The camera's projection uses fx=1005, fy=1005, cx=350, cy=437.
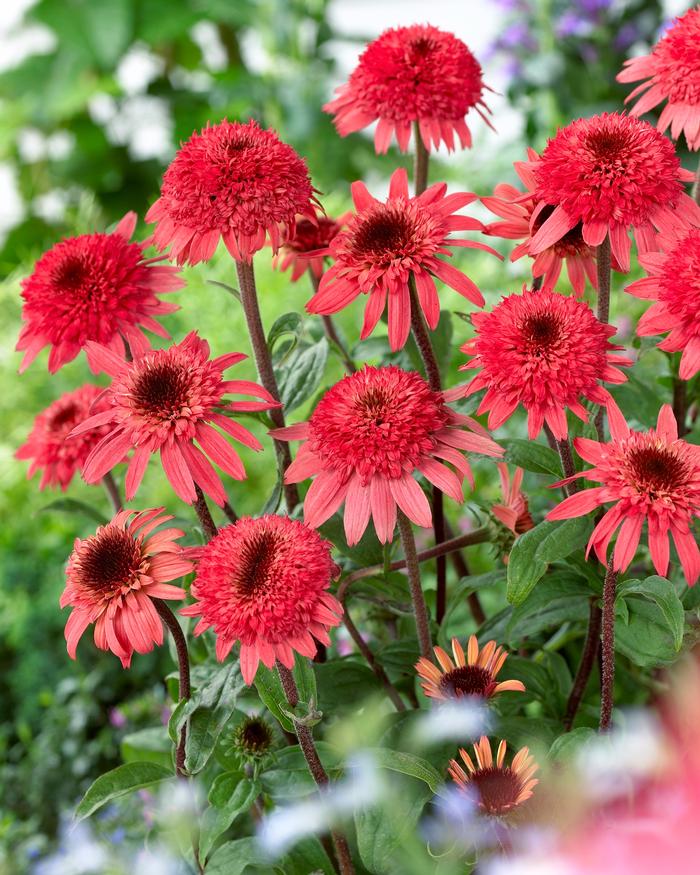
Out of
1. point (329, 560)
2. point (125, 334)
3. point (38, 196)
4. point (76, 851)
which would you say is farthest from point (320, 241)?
point (38, 196)

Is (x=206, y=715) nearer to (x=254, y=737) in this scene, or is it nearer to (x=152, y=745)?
(x=254, y=737)

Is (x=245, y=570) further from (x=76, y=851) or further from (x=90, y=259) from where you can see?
(x=76, y=851)

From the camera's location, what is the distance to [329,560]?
451 millimetres

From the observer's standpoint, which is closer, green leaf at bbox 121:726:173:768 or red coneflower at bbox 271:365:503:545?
red coneflower at bbox 271:365:503:545

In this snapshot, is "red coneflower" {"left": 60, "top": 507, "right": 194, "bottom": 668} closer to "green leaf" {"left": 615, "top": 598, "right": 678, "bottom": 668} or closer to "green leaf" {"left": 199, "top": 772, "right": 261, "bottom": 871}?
"green leaf" {"left": 199, "top": 772, "right": 261, "bottom": 871}

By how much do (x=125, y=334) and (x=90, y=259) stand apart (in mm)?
46

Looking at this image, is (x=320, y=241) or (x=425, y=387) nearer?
(x=425, y=387)

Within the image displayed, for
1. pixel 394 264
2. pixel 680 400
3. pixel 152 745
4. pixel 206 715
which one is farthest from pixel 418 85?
pixel 152 745

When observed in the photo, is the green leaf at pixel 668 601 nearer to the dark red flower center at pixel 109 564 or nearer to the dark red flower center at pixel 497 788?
the dark red flower center at pixel 497 788

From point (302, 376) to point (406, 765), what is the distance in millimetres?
249

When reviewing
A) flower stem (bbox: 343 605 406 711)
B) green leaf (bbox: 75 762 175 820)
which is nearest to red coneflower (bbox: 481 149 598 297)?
flower stem (bbox: 343 605 406 711)

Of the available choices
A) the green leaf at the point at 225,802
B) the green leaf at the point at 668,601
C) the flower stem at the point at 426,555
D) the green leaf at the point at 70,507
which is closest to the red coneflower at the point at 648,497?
the green leaf at the point at 668,601

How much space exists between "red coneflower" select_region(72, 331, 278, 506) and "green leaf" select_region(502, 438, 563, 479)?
13cm

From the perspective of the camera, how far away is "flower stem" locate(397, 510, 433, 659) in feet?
1.64
